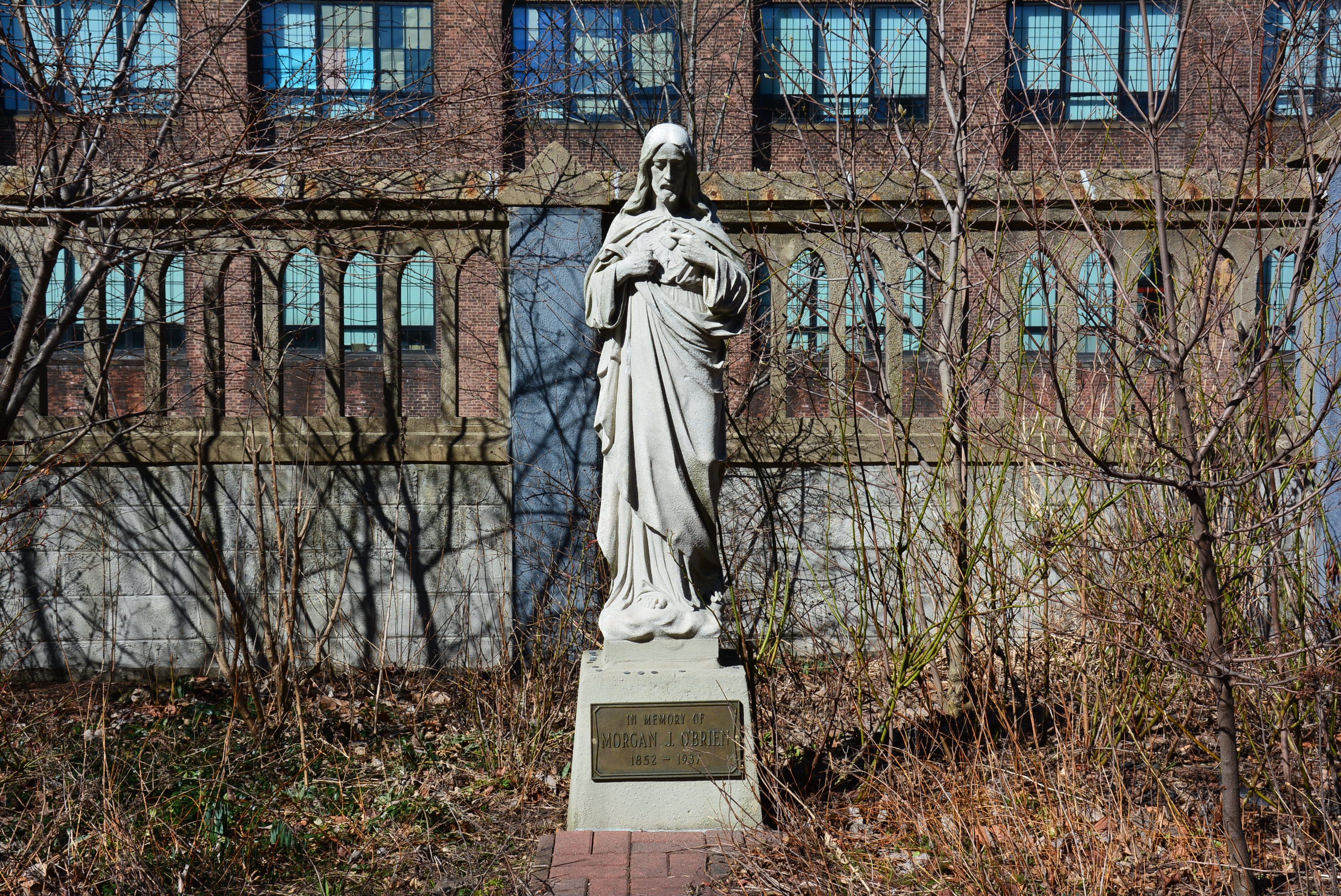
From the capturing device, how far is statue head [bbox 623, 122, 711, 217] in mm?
4789

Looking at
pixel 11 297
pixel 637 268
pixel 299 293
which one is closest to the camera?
pixel 637 268

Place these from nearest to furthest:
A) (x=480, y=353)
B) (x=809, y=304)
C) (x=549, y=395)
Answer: (x=809, y=304), (x=549, y=395), (x=480, y=353)

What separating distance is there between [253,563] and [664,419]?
376cm

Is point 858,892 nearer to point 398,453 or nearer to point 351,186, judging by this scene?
point 398,453

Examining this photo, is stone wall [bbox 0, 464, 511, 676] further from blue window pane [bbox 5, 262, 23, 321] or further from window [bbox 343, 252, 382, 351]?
window [bbox 343, 252, 382, 351]

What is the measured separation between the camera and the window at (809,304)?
21.2ft

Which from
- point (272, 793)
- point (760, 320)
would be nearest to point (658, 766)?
point (272, 793)

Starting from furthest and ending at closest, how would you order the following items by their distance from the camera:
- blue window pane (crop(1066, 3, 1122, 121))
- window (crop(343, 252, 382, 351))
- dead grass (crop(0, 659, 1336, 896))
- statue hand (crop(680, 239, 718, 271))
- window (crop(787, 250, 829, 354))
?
window (crop(343, 252, 382, 351)), blue window pane (crop(1066, 3, 1122, 121)), window (crop(787, 250, 829, 354)), statue hand (crop(680, 239, 718, 271)), dead grass (crop(0, 659, 1336, 896))

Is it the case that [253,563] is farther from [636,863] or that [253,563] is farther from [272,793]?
[636,863]

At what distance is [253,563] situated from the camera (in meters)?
7.22

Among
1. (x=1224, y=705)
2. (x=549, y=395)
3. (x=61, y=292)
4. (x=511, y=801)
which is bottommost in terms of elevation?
(x=511, y=801)

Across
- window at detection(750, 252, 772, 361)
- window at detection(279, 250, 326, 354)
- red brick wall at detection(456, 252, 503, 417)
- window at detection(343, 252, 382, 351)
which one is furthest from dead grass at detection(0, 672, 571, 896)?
window at detection(343, 252, 382, 351)

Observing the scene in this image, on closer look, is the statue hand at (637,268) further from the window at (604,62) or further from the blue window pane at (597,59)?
the blue window pane at (597,59)

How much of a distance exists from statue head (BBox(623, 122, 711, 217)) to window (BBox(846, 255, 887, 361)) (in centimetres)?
82
